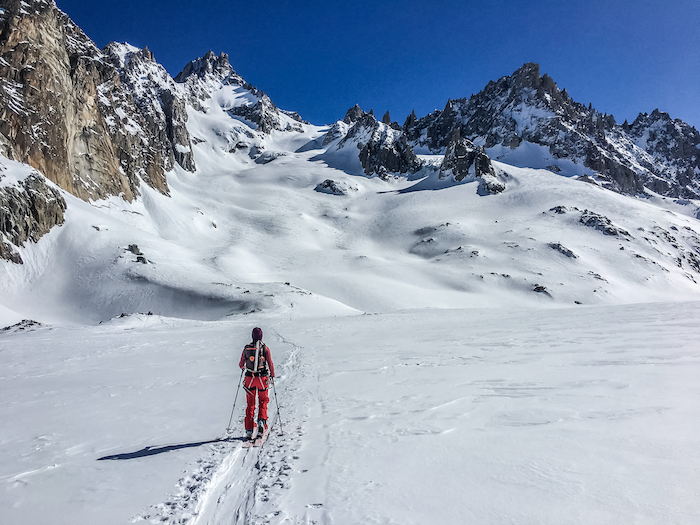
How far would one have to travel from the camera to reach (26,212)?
38.9 m

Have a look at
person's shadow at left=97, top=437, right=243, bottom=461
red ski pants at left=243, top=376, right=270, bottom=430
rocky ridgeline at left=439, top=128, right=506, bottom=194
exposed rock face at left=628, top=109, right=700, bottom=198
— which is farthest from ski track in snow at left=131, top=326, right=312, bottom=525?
exposed rock face at left=628, top=109, right=700, bottom=198

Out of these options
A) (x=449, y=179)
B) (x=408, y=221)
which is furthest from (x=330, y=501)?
(x=449, y=179)

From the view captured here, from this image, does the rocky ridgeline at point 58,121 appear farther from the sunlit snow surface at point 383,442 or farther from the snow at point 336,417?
the sunlit snow surface at point 383,442

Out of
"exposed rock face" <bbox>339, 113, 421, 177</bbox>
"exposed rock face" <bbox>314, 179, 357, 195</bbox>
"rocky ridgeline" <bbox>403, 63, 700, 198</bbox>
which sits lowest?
"exposed rock face" <bbox>314, 179, 357, 195</bbox>

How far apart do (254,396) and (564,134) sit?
525 feet

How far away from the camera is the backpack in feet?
23.9

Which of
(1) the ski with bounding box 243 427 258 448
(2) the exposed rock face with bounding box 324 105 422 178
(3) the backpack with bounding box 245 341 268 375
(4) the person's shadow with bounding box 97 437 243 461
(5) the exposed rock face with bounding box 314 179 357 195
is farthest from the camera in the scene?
(2) the exposed rock face with bounding box 324 105 422 178

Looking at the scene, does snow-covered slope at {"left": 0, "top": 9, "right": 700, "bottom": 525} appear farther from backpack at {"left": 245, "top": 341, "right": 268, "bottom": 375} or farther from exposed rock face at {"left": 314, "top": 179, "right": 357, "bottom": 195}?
exposed rock face at {"left": 314, "top": 179, "right": 357, "bottom": 195}

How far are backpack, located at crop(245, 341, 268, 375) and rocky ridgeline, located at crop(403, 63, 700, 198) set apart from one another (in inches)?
5803

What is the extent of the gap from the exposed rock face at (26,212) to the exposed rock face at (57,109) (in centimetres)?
768

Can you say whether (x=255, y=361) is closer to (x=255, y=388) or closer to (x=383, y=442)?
(x=255, y=388)

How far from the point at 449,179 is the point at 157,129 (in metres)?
87.5

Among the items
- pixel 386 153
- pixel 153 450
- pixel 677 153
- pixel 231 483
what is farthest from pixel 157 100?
pixel 677 153

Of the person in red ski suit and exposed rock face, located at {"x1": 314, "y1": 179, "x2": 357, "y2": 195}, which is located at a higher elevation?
exposed rock face, located at {"x1": 314, "y1": 179, "x2": 357, "y2": 195}
